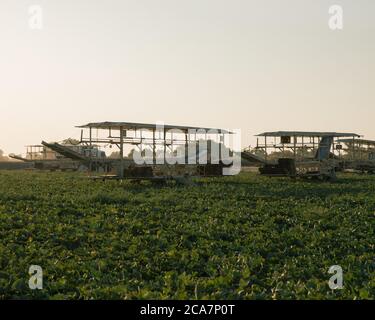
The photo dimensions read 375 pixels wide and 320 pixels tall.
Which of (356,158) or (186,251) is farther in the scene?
(356,158)

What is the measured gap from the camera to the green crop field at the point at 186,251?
7684 mm

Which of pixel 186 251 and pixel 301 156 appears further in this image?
pixel 301 156

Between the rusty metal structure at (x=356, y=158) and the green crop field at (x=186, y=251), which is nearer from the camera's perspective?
the green crop field at (x=186, y=251)

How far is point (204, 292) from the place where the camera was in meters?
7.45

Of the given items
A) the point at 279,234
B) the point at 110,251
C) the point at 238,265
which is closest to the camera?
the point at 238,265

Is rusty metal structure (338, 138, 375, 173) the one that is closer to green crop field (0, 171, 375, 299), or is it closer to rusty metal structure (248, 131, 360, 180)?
rusty metal structure (248, 131, 360, 180)

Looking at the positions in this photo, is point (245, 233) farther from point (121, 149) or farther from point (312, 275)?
point (121, 149)

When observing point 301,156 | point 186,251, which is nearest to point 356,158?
point 301,156

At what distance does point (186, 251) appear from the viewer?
1023 cm

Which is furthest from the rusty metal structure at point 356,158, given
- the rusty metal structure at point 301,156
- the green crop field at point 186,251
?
the green crop field at point 186,251

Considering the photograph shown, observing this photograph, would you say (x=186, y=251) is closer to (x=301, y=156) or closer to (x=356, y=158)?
(x=301, y=156)

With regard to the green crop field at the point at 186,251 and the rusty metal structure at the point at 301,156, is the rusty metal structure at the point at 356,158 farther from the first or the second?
the green crop field at the point at 186,251
